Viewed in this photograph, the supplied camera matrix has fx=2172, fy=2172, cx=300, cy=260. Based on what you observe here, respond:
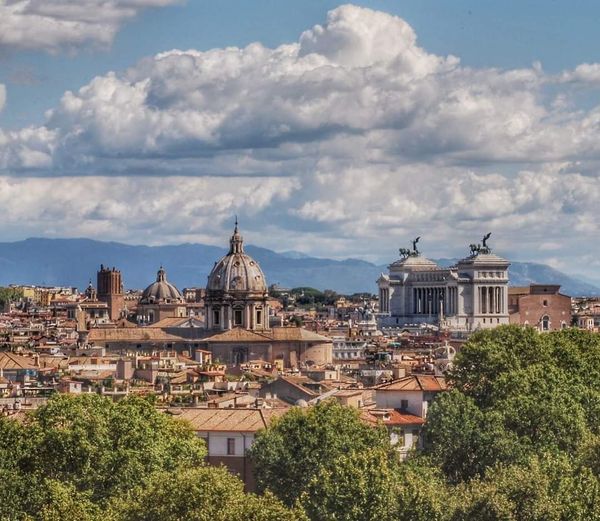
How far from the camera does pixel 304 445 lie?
57.6 meters

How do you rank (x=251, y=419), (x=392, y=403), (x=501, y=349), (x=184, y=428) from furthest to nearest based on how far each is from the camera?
(x=501, y=349) < (x=392, y=403) < (x=251, y=419) < (x=184, y=428)

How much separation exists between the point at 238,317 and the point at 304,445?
107 m

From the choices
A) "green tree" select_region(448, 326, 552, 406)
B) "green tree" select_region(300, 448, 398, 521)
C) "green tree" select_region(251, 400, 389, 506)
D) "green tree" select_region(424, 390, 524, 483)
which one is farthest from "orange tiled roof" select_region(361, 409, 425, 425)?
"green tree" select_region(300, 448, 398, 521)

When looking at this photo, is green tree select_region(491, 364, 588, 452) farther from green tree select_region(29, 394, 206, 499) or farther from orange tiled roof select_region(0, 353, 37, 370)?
orange tiled roof select_region(0, 353, 37, 370)

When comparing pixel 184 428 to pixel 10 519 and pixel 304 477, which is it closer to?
pixel 304 477

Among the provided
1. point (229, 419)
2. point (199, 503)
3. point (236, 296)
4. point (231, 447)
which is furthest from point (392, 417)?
point (236, 296)

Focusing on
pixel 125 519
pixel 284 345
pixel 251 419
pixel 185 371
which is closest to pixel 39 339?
pixel 284 345

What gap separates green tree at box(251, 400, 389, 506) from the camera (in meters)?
56.0

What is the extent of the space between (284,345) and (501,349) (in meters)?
72.5

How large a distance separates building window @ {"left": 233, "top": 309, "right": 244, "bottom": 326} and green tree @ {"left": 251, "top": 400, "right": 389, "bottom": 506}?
104m

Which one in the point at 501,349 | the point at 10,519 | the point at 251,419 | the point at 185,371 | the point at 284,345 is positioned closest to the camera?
the point at 10,519

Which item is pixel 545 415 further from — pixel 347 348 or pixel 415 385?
pixel 347 348

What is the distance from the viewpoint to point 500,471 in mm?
53656

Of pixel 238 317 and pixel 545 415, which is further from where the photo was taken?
pixel 238 317
